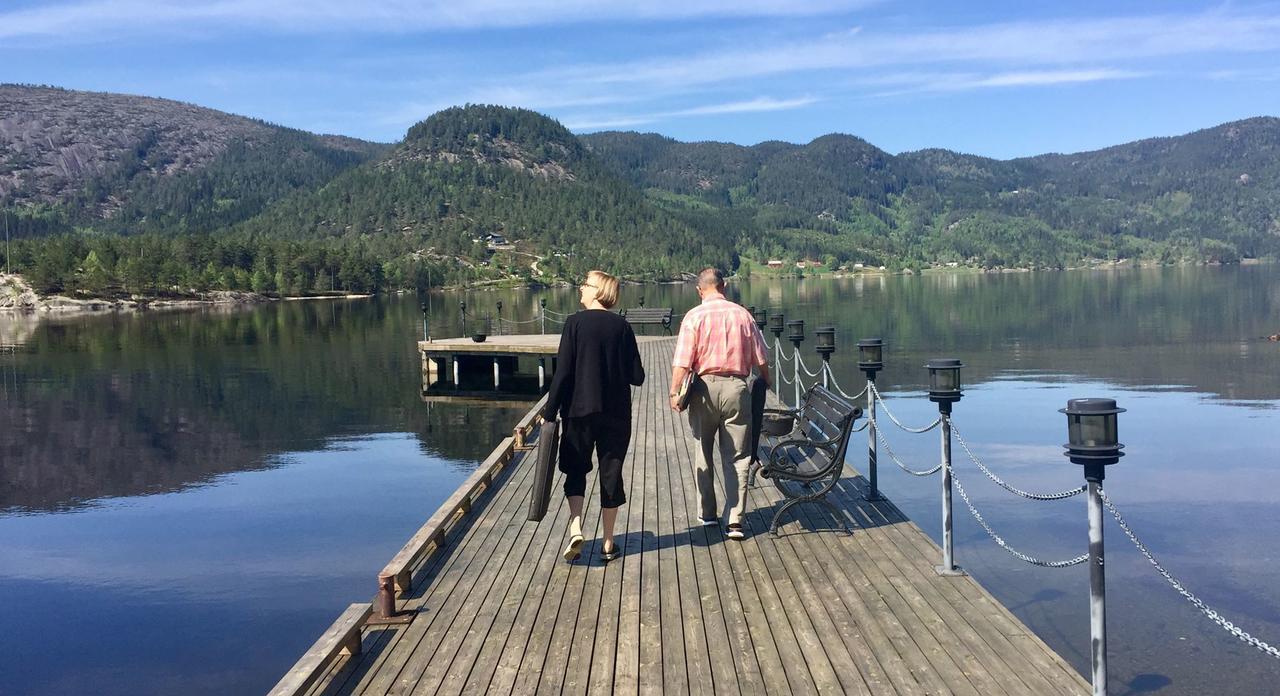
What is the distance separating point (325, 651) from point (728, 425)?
12.6 feet

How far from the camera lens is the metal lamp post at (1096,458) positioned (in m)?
4.46

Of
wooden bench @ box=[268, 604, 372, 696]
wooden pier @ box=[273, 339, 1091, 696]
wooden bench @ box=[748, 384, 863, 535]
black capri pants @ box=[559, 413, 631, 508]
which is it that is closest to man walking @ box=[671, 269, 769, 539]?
wooden bench @ box=[748, 384, 863, 535]

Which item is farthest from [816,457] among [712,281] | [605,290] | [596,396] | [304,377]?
[304,377]

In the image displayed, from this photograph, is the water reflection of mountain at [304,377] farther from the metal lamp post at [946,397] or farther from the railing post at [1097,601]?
the railing post at [1097,601]

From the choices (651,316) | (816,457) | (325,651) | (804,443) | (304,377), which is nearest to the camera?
(325,651)

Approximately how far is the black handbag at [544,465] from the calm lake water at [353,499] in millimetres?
3206

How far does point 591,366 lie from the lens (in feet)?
23.7

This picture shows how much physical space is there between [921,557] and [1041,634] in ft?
7.29

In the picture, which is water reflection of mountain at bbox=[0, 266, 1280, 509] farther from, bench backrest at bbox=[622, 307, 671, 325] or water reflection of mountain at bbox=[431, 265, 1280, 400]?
bench backrest at bbox=[622, 307, 671, 325]

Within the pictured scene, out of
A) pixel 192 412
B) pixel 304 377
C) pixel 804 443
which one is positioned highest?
pixel 804 443

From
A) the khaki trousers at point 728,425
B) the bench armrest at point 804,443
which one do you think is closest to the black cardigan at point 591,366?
the khaki trousers at point 728,425

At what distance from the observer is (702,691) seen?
496cm

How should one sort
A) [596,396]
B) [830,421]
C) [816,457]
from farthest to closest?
[816,457] → [830,421] → [596,396]

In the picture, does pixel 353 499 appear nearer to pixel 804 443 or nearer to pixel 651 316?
pixel 804 443
